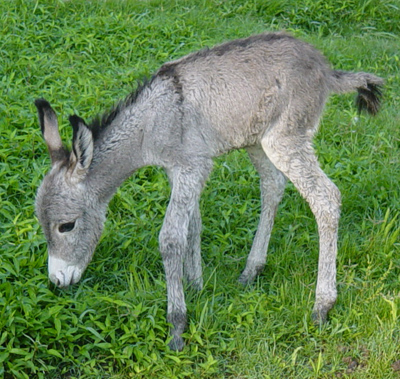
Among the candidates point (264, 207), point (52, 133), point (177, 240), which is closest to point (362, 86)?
point (264, 207)

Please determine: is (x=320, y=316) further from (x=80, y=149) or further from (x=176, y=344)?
(x=80, y=149)

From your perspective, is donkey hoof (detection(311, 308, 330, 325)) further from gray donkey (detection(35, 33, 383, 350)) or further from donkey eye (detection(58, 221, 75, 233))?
donkey eye (detection(58, 221, 75, 233))

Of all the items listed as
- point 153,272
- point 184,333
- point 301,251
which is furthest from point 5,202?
point 301,251

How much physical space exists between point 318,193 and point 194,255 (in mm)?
1008

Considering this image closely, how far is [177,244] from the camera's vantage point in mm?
4938

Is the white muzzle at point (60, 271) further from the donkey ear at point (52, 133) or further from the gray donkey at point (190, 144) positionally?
the donkey ear at point (52, 133)

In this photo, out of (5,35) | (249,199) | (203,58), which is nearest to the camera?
(203,58)

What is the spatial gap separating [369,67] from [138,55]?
8.48ft

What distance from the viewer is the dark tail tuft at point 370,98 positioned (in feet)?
18.7

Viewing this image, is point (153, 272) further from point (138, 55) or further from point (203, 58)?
point (138, 55)

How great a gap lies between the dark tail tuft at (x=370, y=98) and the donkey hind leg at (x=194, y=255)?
5.10ft

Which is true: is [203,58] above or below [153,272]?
above

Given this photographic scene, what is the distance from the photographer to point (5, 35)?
823cm

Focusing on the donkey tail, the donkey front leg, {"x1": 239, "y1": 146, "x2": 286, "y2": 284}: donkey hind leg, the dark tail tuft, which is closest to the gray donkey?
the donkey front leg
